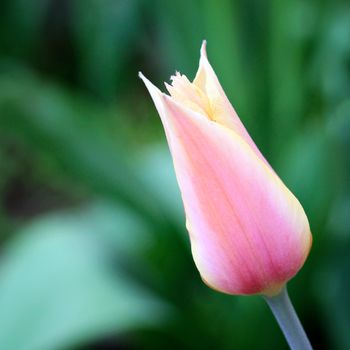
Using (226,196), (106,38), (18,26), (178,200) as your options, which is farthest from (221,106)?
(18,26)

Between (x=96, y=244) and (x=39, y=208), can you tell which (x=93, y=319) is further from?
(x=39, y=208)

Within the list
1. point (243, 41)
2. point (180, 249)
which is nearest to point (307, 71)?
point (243, 41)

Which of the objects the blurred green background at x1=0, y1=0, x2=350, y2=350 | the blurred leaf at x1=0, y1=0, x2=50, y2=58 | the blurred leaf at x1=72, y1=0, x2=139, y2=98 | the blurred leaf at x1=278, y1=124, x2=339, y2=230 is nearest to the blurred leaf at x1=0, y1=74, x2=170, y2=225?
the blurred green background at x1=0, y1=0, x2=350, y2=350

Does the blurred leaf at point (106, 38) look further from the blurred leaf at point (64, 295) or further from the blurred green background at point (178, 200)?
the blurred leaf at point (64, 295)

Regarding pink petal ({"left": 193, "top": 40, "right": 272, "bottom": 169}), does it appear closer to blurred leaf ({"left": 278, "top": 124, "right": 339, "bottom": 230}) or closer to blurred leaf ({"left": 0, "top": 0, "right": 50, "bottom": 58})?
blurred leaf ({"left": 278, "top": 124, "right": 339, "bottom": 230})

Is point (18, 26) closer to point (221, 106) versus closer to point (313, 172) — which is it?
point (313, 172)

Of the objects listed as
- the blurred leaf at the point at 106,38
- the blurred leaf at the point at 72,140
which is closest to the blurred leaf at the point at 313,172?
the blurred leaf at the point at 72,140

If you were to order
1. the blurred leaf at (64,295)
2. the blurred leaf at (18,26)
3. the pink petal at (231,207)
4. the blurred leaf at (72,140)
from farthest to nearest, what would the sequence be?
the blurred leaf at (18,26) < the blurred leaf at (72,140) < the blurred leaf at (64,295) < the pink petal at (231,207)
